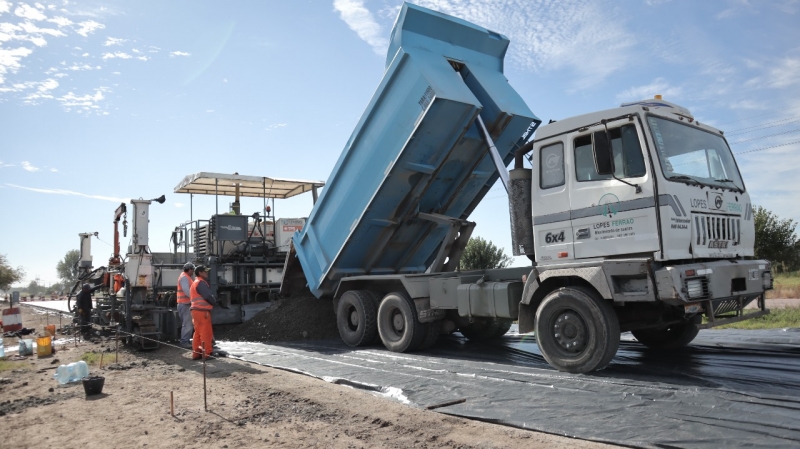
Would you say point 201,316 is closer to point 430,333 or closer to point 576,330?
point 430,333

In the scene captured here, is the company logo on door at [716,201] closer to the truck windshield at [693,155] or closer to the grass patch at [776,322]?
the truck windshield at [693,155]

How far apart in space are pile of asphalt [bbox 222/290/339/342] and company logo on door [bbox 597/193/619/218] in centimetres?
573

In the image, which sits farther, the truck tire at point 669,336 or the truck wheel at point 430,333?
the truck wheel at point 430,333

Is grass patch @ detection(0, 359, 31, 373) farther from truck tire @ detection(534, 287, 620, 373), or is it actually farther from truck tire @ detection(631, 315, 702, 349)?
truck tire @ detection(631, 315, 702, 349)

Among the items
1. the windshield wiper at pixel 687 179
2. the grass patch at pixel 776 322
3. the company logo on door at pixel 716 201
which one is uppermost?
the windshield wiper at pixel 687 179

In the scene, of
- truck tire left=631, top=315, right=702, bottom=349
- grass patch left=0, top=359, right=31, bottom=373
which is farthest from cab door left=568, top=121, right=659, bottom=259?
grass patch left=0, top=359, right=31, bottom=373

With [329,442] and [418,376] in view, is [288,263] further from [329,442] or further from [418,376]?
[329,442]

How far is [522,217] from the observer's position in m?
6.24

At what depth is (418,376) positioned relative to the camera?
19.1 feet

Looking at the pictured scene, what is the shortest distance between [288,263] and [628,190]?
A: 624 centimetres

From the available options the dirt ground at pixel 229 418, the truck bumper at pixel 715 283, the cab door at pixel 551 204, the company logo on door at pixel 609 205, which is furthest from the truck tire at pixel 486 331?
the truck bumper at pixel 715 283

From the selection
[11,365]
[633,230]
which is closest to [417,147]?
[633,230]

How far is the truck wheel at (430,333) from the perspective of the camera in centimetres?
759

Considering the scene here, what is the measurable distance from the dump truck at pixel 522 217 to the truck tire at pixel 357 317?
0.02m
